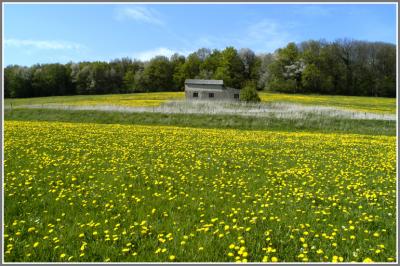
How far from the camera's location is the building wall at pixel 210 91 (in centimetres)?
7044

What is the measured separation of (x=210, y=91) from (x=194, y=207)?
65.8m

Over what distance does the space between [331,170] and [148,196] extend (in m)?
6.29

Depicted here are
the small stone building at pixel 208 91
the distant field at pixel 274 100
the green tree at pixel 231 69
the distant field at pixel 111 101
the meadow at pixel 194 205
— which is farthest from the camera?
the green tree at pixel 231 69

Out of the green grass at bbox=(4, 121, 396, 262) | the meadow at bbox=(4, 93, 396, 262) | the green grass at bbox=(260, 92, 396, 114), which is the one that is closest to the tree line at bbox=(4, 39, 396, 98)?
the green grass at bbox=(260, 92, 396, 114)

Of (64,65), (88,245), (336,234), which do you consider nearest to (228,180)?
(336,234)

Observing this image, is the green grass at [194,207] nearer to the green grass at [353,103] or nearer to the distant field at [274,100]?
the distant field at [274,100]

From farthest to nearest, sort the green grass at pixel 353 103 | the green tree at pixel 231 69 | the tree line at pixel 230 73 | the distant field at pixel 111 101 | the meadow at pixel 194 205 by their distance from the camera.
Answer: the green tree at pixel 231 69 → the tree line at pixel 230 73 → the distant field at pixel 111 101 → the green grass at pixel 353 103 → the meadow at pixel 194 205

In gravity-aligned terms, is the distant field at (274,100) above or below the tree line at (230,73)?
below

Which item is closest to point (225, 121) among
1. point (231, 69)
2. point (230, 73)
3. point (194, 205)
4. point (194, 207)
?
point (194, 205)

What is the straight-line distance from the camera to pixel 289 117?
111 ft

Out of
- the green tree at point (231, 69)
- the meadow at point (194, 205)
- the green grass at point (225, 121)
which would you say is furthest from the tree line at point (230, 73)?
the meadow at point (194, 205)

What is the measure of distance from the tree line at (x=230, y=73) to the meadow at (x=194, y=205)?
72.2m

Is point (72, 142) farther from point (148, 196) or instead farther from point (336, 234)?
point (336, 234)

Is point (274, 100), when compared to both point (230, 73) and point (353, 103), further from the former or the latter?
point (230, 73)
